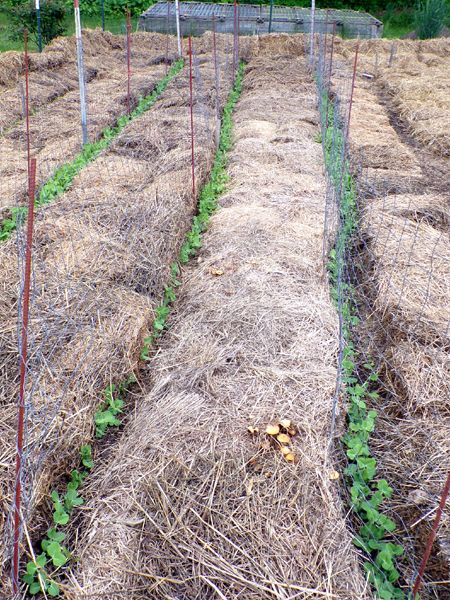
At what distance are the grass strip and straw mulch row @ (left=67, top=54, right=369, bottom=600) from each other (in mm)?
1607

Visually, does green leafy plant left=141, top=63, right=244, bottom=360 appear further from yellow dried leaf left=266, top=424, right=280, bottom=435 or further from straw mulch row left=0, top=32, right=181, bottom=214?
straw mulch row left=0, top=32, right=181, bottom=214

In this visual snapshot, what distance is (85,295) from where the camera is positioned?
361 cm

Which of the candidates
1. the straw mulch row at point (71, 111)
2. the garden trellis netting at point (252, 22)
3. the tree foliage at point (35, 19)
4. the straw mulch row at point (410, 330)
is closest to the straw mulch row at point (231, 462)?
the straw mulch row at point (410, 330)

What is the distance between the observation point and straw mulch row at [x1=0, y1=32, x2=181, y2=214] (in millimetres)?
6227

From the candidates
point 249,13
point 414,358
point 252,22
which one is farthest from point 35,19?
point 414,358

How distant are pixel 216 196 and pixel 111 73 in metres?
7.49

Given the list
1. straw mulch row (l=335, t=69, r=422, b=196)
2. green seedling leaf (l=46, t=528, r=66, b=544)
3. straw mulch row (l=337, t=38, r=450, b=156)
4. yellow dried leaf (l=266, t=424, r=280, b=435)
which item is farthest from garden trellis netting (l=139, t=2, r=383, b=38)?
green seedling leaf (l=46, t=528, r=66, b=544)

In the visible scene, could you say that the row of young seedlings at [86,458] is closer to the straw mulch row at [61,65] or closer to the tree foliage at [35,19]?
the straw mulch row at [61,65]

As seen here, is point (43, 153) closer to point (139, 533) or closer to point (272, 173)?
point (272, 173)

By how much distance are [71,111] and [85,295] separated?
20.1 ft

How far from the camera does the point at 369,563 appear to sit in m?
2.28

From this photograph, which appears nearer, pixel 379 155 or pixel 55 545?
pixel 55 545

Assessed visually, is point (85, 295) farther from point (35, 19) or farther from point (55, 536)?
point (35, 19)

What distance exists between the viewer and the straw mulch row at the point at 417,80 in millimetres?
8188
